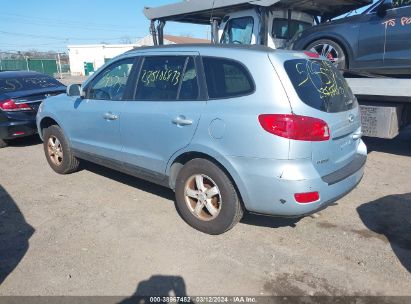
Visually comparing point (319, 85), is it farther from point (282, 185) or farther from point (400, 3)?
point (400, 3)

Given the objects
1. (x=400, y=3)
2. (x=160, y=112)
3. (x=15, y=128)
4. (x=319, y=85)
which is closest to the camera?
(x=319, y=85)

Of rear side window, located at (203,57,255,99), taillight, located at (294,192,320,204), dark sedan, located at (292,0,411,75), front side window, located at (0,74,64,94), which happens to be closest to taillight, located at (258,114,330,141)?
rear side window, located at (203,57,255,99)

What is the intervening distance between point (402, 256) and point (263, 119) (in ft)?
5.81

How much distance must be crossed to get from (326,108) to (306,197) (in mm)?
807

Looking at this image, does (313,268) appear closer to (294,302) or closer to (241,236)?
(294,302)

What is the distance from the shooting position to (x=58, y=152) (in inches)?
221

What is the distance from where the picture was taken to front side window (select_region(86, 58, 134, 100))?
443cm

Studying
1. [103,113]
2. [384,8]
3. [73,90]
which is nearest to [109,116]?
[103,113]

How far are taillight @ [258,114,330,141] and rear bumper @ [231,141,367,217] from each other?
214mm

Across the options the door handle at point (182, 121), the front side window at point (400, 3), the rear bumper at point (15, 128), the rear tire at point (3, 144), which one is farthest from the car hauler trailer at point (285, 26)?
the rear tire at point (3, 144)

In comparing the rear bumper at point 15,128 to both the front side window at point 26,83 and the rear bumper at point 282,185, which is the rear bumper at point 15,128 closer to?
the front side window at point 26,83

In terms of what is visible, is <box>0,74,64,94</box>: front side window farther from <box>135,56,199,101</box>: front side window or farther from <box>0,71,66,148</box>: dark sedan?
<box>135,56,199,101</box>: front side window

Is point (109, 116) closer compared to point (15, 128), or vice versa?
point (109, 116)

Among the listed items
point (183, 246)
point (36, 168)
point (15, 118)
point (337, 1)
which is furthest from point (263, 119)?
point (15, 118)
